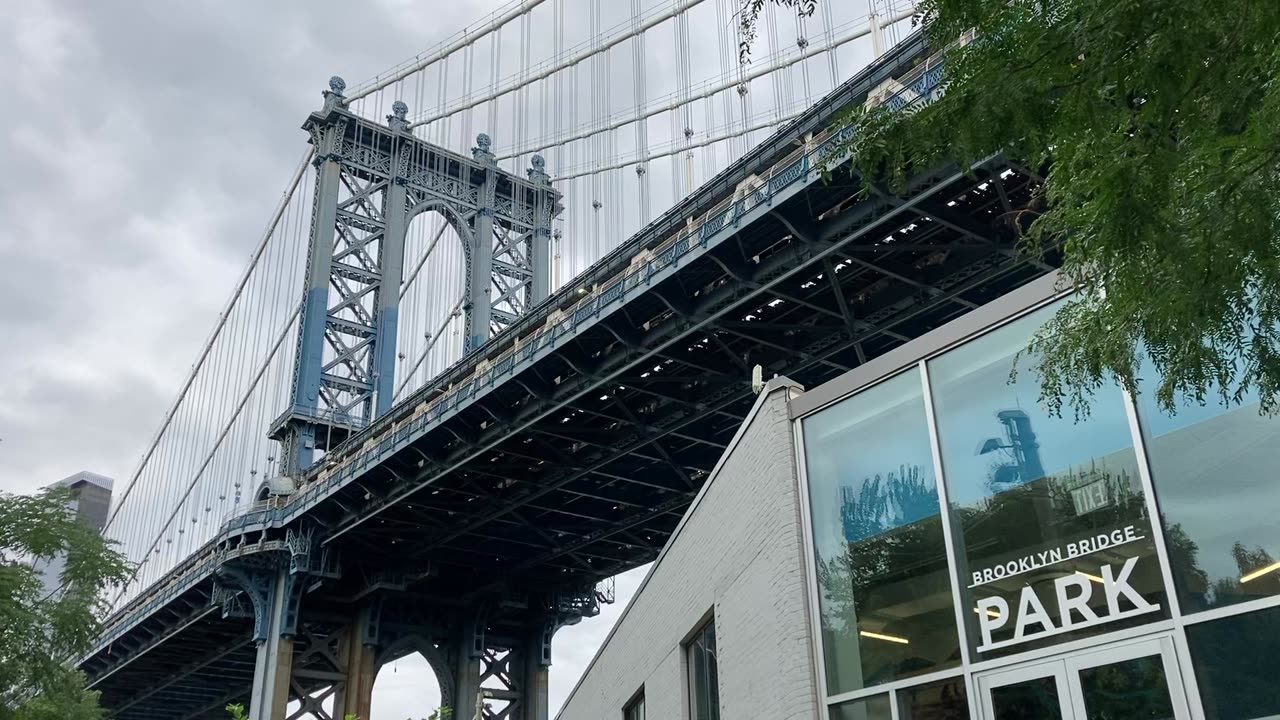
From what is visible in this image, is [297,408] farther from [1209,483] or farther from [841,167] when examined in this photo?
[1209,483]

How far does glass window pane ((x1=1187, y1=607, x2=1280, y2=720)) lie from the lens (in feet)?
23.9

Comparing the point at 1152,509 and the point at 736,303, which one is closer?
the point at 1152,509

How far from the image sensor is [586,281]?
34.9 m

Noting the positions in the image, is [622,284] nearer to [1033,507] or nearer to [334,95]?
[1033,507]

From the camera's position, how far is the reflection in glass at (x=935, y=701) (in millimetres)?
9352

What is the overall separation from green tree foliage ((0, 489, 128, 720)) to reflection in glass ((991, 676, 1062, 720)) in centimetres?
1613

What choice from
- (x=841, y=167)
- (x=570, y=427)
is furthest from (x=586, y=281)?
(x=841, y=167)

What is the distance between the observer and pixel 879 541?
1059 centimetres

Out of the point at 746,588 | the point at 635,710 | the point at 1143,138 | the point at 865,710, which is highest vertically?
the point at 1143,138

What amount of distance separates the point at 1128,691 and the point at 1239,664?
0.81 m

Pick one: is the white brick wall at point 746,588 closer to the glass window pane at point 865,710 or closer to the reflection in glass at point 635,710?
the glass window pane at point 865,710

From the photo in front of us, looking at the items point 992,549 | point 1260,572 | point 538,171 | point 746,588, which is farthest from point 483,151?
point 1260,572

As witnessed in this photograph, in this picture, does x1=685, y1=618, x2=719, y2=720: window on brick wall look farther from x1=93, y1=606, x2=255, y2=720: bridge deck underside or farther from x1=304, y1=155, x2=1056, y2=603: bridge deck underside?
x1=93, y1=606, x2=255, y2=720: bridge deck underside

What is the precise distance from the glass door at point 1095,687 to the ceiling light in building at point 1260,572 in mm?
669
